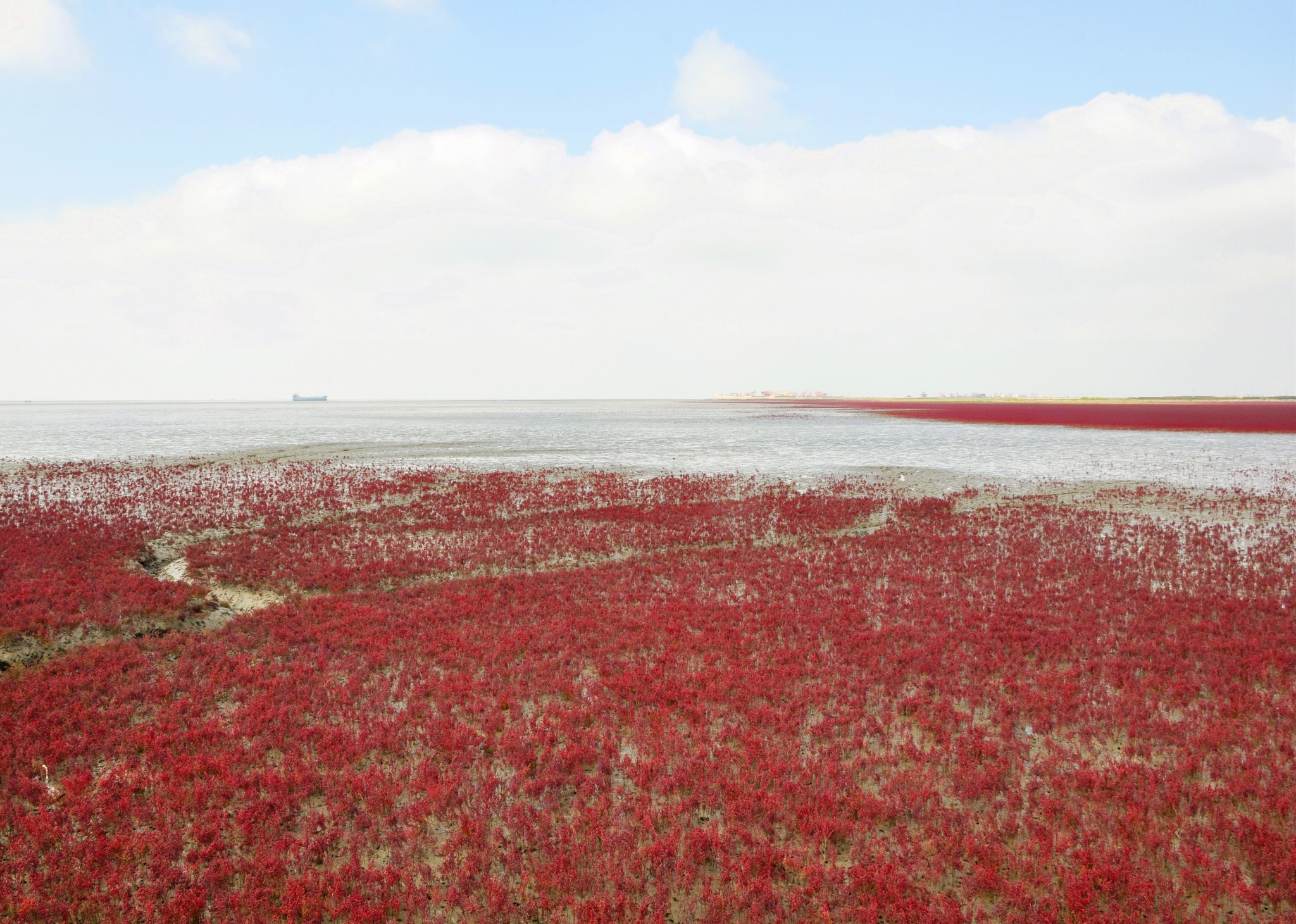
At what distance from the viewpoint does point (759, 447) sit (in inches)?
2211

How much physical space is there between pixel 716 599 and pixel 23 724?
41.0 feet

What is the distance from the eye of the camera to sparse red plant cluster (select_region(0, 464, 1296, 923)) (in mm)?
6371

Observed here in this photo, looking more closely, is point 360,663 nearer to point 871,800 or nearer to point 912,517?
point 871,800

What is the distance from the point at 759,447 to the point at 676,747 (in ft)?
159

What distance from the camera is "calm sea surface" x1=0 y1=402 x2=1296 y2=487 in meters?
40.6

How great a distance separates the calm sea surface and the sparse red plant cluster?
22.9 meters

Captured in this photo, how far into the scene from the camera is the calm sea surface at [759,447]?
40.6 m

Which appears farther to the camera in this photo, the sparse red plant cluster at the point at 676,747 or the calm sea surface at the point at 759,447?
the calm sea surface at the point at 759,447

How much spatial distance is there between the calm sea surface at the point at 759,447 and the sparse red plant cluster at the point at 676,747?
75.0 ft

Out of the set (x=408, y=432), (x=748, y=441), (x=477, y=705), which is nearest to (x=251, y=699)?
(x=477, y=705)

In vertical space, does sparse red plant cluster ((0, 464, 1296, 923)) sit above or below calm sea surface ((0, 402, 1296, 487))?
below

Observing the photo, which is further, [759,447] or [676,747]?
[759,447]

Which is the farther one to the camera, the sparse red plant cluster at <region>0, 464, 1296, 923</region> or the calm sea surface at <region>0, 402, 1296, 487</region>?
the calm sea surface at <region>0, 402, 1296, 487</region>

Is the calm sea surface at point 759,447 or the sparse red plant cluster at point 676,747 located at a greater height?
the calm sea surface at point 759,447
